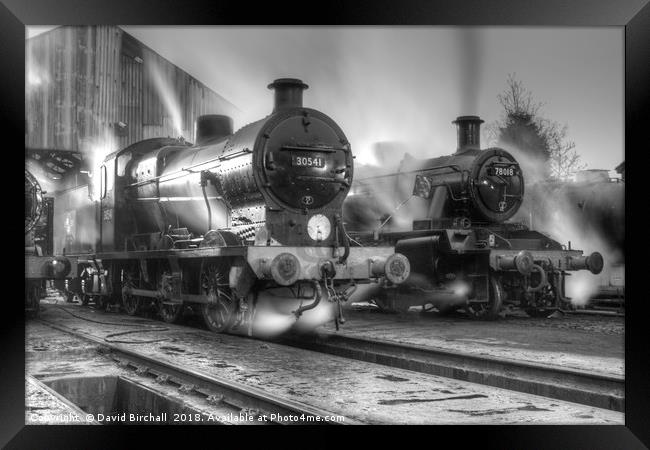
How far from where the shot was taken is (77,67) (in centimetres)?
781

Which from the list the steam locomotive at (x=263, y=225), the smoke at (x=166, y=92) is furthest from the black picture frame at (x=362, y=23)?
the smoke at (x=166, y=92)

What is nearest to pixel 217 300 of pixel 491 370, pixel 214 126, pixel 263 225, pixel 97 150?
pixel 263 225

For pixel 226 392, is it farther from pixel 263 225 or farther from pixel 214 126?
pixel 214 126

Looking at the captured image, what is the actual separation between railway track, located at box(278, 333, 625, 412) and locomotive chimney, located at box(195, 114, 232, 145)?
10.8 ft

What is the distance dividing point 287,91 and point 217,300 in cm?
266

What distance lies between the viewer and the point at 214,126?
31.3 feet

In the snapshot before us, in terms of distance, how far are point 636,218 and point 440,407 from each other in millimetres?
1958

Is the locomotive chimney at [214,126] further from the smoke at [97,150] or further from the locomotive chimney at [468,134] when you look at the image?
the locomotive chimney at [468,134]

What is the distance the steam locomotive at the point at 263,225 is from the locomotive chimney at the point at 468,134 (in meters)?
Answer: 3.26

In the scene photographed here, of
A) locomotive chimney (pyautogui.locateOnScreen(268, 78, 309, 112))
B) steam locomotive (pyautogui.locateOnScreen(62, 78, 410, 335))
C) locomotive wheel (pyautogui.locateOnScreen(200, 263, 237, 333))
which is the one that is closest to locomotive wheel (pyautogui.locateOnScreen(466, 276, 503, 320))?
steam locomotive (pyautogui.locateOnScreen(62, 78, 410, 335))

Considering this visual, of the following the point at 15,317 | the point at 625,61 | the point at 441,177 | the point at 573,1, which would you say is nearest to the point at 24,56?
the point at 15,317

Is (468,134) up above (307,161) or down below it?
above

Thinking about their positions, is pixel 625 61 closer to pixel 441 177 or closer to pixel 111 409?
pixel 111 409

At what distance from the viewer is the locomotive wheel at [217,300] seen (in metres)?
8.16
